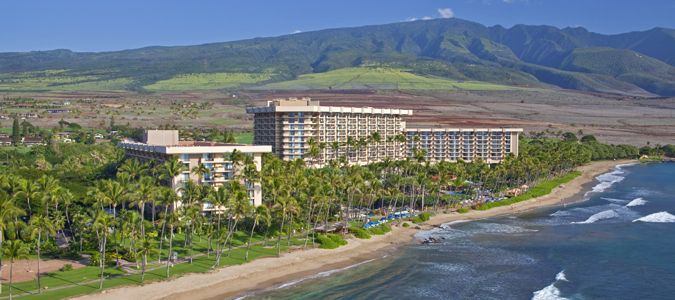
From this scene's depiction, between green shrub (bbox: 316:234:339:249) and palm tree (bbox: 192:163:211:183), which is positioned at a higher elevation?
palm tree (bbox: 192:163:211:183)

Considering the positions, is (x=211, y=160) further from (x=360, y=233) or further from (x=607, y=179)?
(x=607, y=179)

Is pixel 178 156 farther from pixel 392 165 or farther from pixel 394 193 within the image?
pixel 392 165

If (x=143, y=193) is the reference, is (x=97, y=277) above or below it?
below

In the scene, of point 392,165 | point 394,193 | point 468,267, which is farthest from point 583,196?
point 468,267

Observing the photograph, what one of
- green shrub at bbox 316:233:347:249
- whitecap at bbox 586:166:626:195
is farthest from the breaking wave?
green shrub at bbox 316:233:347:249

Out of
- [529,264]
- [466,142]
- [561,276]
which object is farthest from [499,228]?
[466,142]

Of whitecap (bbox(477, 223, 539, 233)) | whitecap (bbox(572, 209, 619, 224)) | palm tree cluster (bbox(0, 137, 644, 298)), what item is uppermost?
palm tree cluster (bbox(0, 137, 644, 298))

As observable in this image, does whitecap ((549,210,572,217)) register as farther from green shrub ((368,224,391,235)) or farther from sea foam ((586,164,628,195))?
green shrub ((368,224,391,235))
